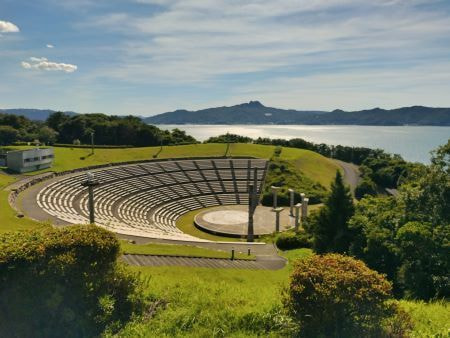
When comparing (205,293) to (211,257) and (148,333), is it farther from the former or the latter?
(211,257)

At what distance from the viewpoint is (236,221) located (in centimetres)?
4281

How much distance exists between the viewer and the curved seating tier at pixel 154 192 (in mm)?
37156

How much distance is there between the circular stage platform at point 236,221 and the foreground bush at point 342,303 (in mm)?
30313

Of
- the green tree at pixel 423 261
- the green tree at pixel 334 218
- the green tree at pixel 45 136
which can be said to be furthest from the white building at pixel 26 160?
the green tree at pixel 423 261

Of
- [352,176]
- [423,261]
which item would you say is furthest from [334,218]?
[352,176]

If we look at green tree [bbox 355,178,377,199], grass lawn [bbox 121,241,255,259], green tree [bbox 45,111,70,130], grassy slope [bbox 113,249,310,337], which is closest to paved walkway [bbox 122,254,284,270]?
grass lawn [bbox 121,241,255,259]

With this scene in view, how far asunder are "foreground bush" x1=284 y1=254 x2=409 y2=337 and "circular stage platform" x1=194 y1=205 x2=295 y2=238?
99.5ft

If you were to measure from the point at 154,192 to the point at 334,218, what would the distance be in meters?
30.4

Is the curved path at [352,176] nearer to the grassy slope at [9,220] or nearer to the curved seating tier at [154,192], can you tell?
the curved seating tier at [154,192]

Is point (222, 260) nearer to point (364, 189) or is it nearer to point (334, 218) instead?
point (334, 218)

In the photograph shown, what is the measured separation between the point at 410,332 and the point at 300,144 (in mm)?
89667

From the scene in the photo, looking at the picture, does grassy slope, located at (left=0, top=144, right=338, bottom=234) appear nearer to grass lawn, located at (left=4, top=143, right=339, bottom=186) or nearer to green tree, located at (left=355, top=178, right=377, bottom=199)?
grass lawn, located at (left=4, top=143, right=339, bottom=186)

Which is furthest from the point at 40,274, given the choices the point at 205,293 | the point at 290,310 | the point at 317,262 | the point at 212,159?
the point at 212,159

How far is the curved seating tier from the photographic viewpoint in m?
37.2
